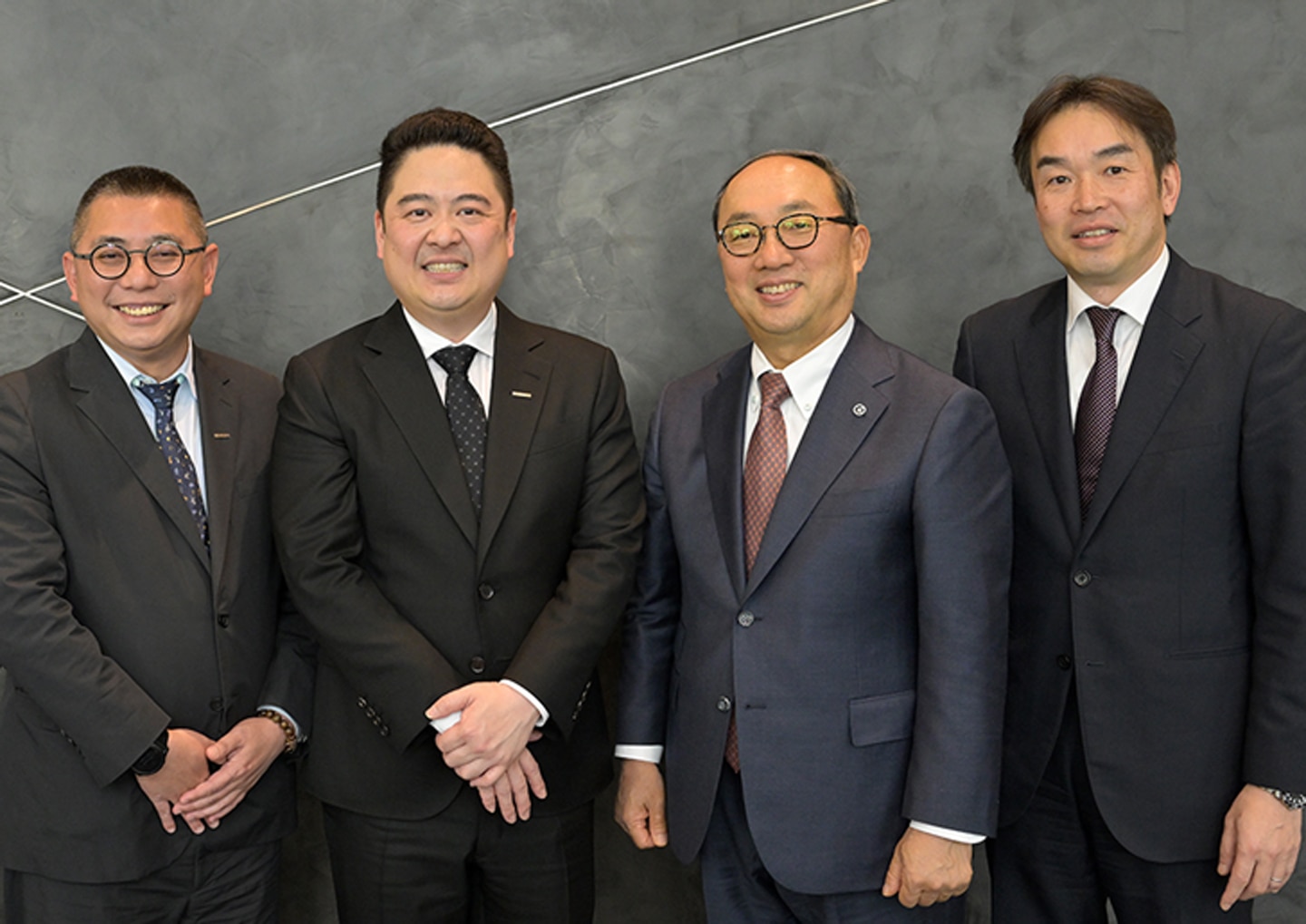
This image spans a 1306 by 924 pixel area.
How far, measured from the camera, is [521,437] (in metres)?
2.24

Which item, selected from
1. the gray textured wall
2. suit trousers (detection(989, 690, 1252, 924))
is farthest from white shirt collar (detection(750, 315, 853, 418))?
the gray textured wall

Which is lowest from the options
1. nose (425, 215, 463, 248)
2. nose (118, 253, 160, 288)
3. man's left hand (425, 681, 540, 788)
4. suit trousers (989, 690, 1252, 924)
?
suit trousers (989, 690, 1252, 924)

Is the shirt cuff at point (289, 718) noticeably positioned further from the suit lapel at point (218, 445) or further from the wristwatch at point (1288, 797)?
the wristwatch at point (1288, 797)

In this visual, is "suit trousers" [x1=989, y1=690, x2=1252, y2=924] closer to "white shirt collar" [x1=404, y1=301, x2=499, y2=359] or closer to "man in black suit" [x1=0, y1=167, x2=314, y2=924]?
"white shirt collar" [x1=404, y1=301, x2=499, y2=359]

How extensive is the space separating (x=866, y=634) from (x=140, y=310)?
1.56 m

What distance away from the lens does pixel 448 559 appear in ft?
7.19

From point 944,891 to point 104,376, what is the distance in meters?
1.87

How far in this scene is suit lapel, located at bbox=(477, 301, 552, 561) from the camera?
220 centimetres

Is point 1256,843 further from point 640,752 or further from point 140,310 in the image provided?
point 140,310

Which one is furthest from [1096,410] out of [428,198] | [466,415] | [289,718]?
[289,718]

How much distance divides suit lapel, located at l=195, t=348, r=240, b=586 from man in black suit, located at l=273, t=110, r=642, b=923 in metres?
0.20

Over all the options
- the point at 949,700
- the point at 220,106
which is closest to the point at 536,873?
the point at 949,700

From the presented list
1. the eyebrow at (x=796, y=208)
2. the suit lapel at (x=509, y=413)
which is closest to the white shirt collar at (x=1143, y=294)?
the eyebrow at (x=796, y=208)

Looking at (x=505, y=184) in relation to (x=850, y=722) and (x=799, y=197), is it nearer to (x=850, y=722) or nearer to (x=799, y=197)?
(x=799, y=197)
